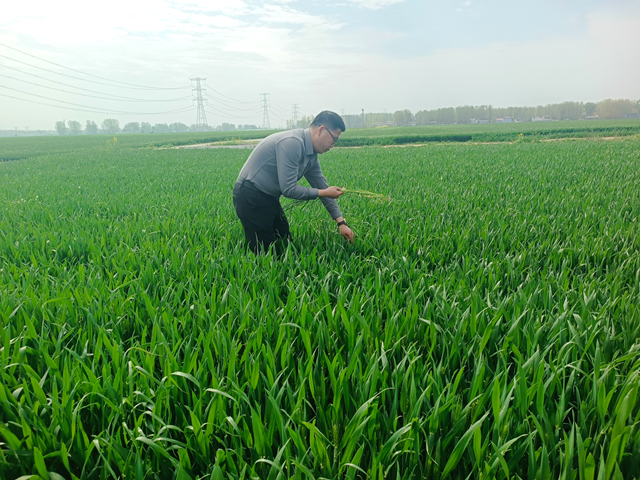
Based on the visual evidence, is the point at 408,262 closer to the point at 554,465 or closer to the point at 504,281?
the point at 504,281

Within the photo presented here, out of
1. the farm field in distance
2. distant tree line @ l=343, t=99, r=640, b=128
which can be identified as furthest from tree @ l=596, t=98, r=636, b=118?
the farm field in distance

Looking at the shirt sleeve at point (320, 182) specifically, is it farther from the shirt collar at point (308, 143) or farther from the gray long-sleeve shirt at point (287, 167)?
the shirt collar at point (308, 143)

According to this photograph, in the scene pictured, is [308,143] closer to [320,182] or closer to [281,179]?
[281,179]

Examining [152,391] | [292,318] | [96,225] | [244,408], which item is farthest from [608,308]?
[96,225]

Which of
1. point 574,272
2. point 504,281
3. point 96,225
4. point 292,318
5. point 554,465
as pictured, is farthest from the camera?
point 96,225

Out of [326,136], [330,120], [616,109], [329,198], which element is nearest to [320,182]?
[329,198]

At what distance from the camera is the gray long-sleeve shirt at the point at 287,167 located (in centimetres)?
325

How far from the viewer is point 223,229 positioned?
4527 millimetres

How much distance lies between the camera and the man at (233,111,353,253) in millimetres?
3221

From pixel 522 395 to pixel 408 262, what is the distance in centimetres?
169

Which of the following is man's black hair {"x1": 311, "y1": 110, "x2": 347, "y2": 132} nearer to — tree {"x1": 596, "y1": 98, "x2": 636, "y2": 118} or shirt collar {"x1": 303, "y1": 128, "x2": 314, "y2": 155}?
shirt collar {"x1": 303, "y1": 128, "x2": 314, "y2": 155}

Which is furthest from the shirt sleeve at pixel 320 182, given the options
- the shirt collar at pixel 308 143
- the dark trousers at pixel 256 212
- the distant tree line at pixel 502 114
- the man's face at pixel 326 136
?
→ the distant tree line at pixel 502 114

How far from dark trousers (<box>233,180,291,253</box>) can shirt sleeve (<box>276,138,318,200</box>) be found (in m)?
0.43

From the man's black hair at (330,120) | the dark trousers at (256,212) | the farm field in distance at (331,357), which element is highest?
the man's black hair at (330,120)
